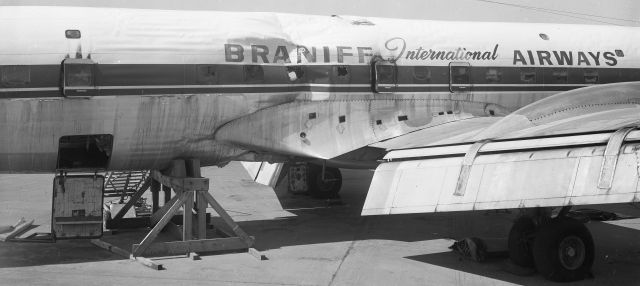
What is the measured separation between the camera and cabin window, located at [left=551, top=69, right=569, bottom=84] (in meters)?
15.1

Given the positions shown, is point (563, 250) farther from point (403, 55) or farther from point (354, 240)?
point (403, 55)

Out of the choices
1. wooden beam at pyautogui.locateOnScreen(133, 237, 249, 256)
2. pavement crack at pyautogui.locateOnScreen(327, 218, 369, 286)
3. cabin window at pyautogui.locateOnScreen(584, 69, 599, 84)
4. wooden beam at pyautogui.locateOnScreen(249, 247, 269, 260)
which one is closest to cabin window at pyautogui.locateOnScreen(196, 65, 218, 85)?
wooden beam at pyautogui.locateOnScreen(133, 237, 249, 256)

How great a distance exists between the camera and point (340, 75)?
13.6 metres

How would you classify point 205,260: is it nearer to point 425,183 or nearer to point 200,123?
point 200,123

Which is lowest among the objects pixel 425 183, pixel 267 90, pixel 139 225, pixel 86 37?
pixel 139 225

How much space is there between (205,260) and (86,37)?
3970 millimetres

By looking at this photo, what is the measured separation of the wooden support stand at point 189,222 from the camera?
12.0 metres

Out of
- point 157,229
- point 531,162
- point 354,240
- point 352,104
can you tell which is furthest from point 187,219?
point 531,162

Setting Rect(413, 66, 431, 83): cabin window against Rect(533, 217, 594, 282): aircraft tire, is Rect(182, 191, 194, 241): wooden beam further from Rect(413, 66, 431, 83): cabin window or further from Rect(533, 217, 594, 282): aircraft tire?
Rect(533, 217, 594, 282): aircraft tire

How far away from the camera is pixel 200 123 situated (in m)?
12.6

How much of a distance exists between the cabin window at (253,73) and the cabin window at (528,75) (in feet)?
17.5

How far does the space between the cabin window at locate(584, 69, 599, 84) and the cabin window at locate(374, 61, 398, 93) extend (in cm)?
422

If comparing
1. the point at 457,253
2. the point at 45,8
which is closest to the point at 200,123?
the point at 45,8

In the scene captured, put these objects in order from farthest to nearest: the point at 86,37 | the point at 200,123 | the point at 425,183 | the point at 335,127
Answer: the point at 335,127 < the point at 200,123 < the point at 86,37 < the point at 425,183
